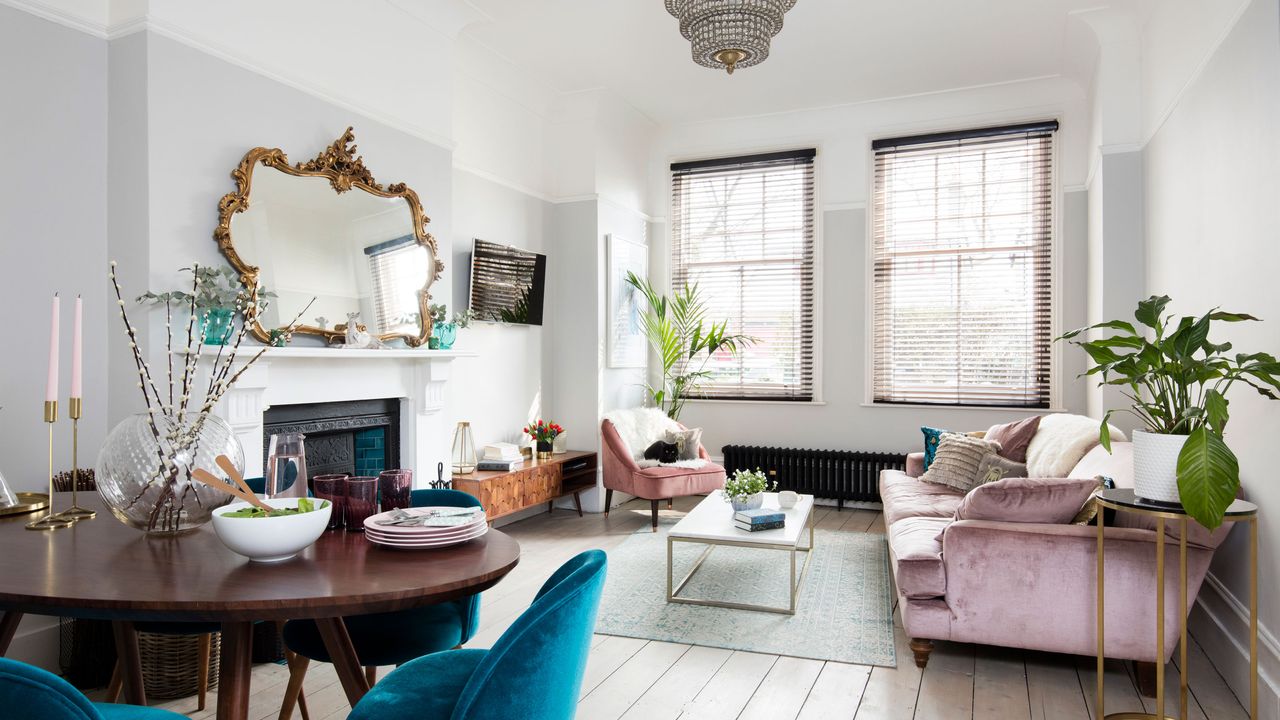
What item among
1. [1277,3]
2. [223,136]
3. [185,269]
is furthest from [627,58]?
[1277,3]

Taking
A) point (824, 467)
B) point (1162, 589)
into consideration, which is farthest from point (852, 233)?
point (1162, 589)

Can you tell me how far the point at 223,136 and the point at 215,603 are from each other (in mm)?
2537

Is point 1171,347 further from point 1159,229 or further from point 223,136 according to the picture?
point 223,136

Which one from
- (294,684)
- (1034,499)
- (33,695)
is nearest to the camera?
(33,695)

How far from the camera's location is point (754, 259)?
21.7ft

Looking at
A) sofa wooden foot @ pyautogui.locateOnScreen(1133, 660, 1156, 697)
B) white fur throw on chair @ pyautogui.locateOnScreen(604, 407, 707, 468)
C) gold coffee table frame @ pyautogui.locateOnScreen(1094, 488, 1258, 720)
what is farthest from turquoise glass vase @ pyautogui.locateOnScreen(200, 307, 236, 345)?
sofa wooden foot @ pyautogui.locateOnScreen(1133, 660, 1156, 697)

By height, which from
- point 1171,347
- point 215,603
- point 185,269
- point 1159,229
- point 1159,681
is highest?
point 1159,229

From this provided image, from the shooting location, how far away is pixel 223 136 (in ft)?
10.5

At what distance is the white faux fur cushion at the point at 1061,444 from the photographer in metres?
4.04

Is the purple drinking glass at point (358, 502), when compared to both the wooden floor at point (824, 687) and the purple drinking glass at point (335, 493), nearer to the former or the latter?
the purple drinking glass at point (335, 493)

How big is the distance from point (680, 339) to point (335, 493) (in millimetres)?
4940

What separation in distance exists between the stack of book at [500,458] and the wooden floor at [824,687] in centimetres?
174

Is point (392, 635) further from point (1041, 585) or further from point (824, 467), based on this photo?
point (824, 467)

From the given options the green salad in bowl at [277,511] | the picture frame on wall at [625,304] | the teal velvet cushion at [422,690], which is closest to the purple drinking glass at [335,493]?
the green salad in bowl at [277,511]
